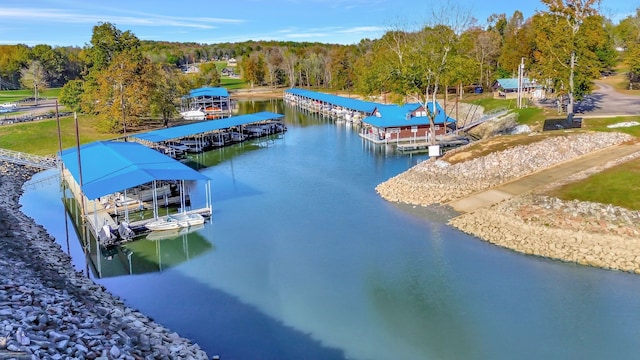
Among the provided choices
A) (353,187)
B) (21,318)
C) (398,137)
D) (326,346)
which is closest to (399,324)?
(326,346)

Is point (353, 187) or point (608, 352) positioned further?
point (353, 187)

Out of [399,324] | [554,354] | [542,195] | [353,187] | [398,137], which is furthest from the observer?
[398,137]

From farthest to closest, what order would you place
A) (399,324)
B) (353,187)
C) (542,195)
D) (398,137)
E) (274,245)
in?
(398,137)
(353,187)
(542,195)
(274,245)
(399,324)

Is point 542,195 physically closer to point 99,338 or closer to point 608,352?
point 608,352

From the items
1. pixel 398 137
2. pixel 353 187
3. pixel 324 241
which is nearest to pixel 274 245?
pixel 324 241

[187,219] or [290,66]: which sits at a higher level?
[290,66]

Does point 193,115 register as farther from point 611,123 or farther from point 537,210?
point 537,210

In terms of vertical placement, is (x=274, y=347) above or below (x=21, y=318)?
below

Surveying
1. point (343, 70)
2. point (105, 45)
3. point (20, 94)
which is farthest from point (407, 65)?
point (20, 94)
